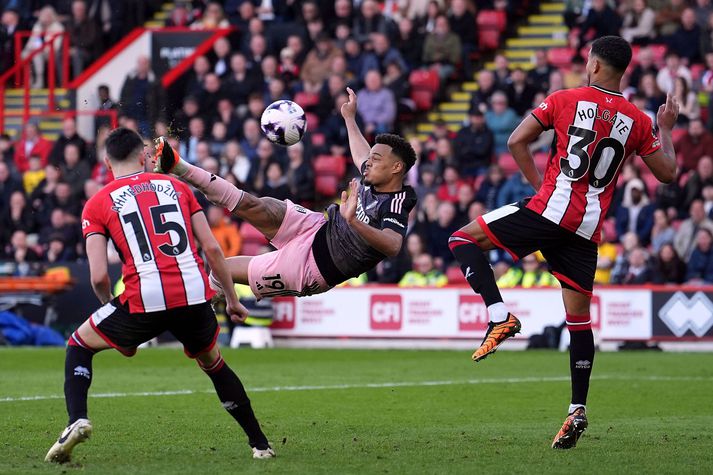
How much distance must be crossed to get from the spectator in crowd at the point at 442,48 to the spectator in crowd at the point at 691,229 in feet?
21.0

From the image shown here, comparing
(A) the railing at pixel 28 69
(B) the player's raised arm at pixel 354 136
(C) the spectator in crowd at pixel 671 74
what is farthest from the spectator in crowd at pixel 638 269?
(A) the railing at pixel 28 69

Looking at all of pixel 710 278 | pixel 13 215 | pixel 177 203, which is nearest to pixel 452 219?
pixel 710 278

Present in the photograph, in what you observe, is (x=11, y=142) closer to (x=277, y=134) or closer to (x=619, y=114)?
(x=277, y=134)

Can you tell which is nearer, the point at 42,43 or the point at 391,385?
the point at 391,385

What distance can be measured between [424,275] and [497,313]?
11728 mm

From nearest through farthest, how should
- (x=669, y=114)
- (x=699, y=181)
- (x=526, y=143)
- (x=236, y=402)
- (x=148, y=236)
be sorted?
1. (x=148, y=236)
2. (x=236, y=402)
3. (x=526, y=143)
4. (x=669, y=114)
5. (x=699, y=181)

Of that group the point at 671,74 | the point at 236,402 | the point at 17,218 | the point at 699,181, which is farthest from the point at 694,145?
the point at 236,402

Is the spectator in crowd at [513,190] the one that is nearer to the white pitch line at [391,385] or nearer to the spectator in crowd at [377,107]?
the spectator in crowd at [377,107]

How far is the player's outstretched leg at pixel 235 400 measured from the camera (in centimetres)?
791

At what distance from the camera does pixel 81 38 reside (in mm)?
28047

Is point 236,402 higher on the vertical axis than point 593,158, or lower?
lower

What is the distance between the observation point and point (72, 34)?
28.1 metres

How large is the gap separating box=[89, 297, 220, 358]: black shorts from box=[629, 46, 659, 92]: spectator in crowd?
15.3m

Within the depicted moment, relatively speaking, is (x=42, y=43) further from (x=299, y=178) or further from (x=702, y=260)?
(x=702, y=260)
